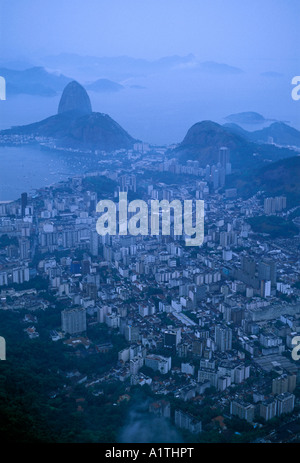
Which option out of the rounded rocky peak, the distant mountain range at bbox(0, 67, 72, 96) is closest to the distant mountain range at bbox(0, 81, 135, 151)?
the rounded rocky peak

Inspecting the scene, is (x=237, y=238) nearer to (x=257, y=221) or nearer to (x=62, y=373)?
(x=257, y=221)

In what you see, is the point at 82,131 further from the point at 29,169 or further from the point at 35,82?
the point at 35,82

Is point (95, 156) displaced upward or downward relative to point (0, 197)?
upward

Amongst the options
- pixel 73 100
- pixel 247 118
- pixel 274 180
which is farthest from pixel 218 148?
pixel 247 118

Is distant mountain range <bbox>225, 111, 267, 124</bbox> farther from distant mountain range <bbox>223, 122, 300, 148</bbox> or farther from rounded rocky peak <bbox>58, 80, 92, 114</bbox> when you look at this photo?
rounded rocky peak <bbox>58, 80, 92, 114</bbox>

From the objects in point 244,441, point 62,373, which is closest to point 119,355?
point 62,373
